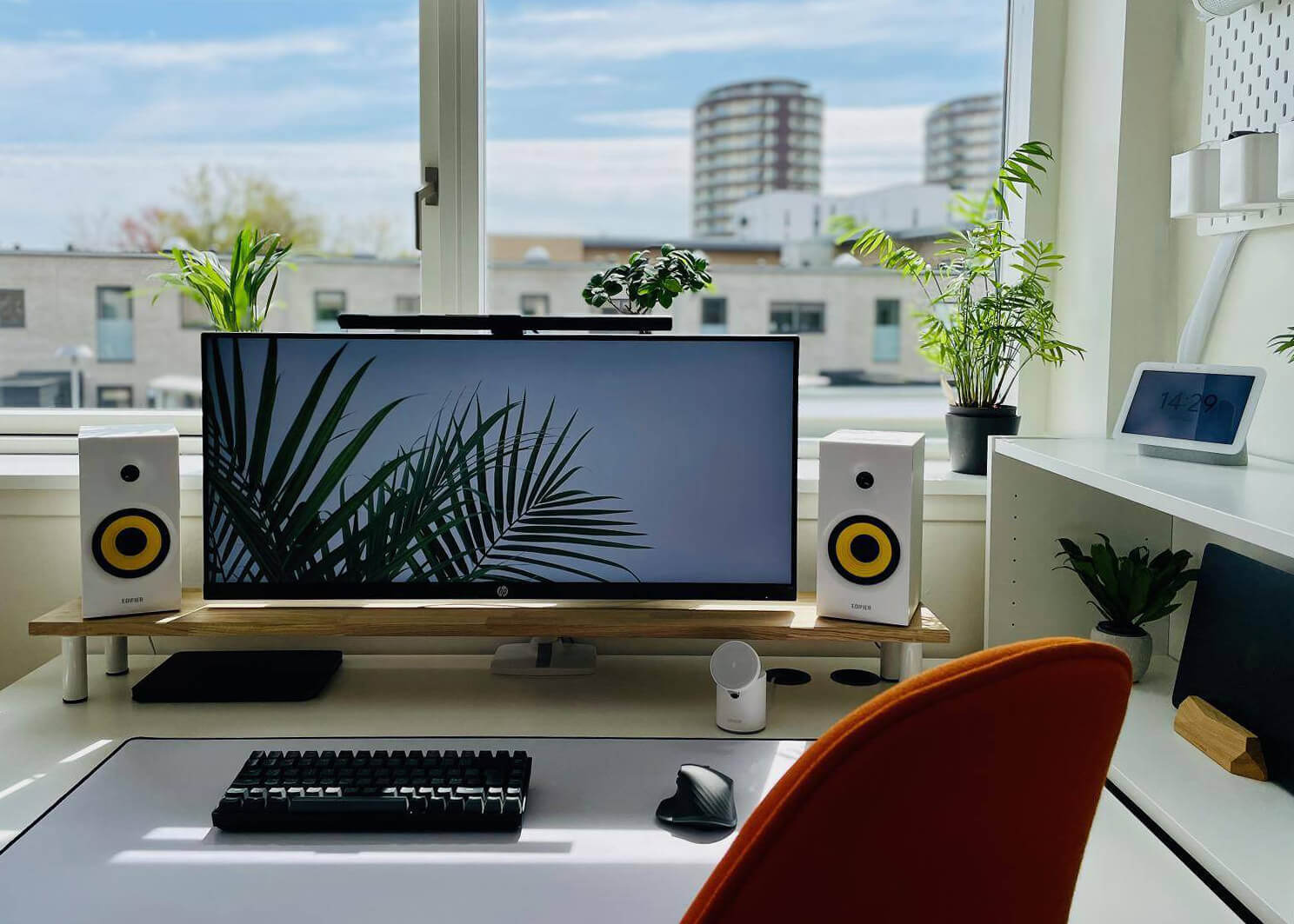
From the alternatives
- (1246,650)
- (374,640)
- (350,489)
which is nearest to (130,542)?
(350,489)

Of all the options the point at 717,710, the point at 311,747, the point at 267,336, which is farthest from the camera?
the point at 267,336

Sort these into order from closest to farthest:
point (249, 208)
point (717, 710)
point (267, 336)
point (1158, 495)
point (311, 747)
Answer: point (1158, 495) < point (311, 747) < point (717, 710) < point (267, 336) < point (249, 208)

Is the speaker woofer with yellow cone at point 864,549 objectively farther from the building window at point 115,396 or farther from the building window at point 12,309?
the building window at point 12,309

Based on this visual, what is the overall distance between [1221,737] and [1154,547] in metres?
0.46

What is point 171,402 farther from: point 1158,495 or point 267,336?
point 1158,495

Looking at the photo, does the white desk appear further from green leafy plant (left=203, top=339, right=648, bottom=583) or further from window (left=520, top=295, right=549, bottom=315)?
window (left=520, top=295, right=549, bottom=315)

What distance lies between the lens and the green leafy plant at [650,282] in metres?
1.73

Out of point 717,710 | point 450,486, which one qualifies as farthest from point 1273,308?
point 450,486

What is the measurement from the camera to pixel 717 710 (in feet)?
4.84

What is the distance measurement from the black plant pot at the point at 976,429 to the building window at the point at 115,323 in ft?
5.22

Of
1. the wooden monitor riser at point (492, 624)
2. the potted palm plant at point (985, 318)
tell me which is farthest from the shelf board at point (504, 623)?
the potted palm plant at point (985, 318)

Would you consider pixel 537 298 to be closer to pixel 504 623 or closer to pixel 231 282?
pixel 231 282

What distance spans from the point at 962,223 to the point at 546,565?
111cm

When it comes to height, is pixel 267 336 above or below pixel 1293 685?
above
